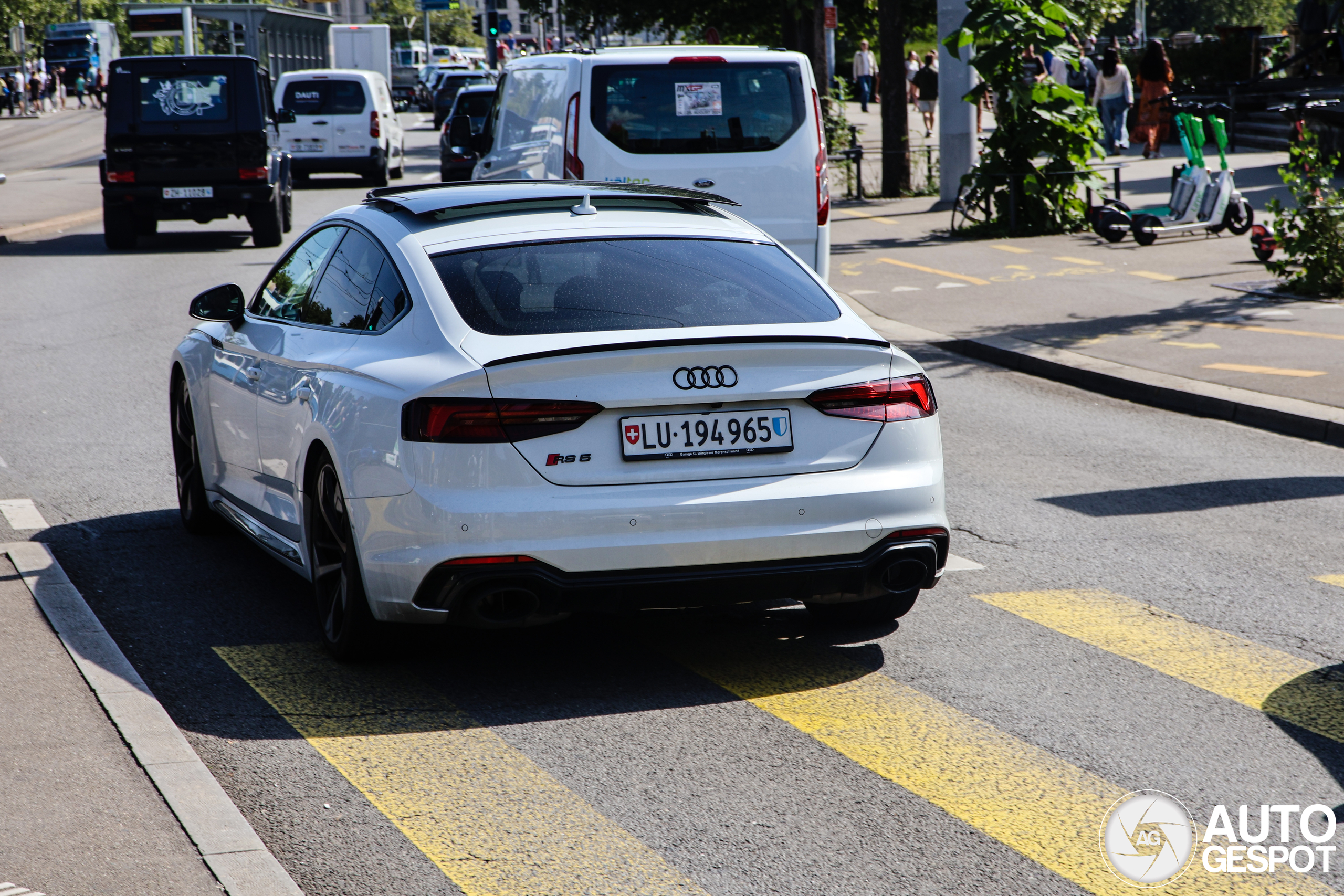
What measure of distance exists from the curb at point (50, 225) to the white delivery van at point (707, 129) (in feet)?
42.0

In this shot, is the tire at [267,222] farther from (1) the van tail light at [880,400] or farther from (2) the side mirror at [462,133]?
(1) the van tail light at [880,400]

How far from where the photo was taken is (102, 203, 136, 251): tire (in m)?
21.0

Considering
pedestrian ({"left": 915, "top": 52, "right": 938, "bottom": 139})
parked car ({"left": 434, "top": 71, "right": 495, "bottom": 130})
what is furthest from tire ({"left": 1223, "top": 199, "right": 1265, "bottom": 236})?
parked car ({"left": 434, "top": 71, "right": 495, "bottom": 130})

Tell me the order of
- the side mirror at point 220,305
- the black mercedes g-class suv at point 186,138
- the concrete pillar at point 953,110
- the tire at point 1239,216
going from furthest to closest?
the concrete pillar at point 953,110, the black mercedes g-class suv at point 186,138, the tire at point 1239,216, the side mirror at point 220,305

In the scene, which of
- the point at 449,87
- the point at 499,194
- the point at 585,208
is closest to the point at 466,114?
the point at 499,194

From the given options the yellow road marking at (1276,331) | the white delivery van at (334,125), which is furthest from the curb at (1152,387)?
the white delivery van at (334,125)

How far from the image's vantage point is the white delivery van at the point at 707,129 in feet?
42.8

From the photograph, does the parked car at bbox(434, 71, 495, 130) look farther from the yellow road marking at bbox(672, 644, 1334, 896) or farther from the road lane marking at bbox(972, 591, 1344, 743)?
the yellow road marking at bbox(672, 644, 1334, 896)

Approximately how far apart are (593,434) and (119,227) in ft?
59.0

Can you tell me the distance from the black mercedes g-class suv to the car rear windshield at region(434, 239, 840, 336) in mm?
16303

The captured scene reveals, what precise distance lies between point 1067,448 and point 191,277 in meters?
12.1

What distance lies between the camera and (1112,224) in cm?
1827

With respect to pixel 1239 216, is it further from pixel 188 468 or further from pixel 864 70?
pixel 864 70

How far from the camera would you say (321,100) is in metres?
31.0
